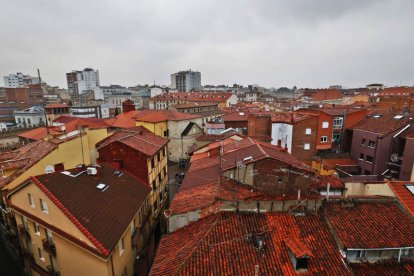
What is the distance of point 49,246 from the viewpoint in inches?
572

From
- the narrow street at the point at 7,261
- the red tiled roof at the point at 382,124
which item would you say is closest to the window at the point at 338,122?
the red tiled roof at the point at 382,124

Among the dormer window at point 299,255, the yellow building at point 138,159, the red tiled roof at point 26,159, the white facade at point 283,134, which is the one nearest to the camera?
the dormer window at point 299,255

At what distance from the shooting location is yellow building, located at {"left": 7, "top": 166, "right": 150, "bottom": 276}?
42.4ft

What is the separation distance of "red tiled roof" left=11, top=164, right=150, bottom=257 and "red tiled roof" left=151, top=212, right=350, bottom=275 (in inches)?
119

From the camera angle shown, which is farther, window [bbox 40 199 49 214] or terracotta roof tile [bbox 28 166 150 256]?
window [bbox 40 199 49 214]

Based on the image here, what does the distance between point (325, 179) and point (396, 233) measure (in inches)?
303

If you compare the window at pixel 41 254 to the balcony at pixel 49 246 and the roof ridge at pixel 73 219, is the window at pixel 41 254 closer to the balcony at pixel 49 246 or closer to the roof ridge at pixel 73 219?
the balcony at pixel 49 246

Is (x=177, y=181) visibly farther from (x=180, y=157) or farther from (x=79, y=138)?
(x=79, y=138)

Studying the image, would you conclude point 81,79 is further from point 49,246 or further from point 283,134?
point 49,246

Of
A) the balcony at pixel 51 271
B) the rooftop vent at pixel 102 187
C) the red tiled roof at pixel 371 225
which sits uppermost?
the rooftop vent at pixel 102 187

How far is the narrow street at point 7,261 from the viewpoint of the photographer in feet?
61.4

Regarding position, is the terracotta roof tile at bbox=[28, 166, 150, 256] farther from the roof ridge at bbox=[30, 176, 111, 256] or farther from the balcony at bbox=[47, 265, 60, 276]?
the balcony at bbox=[47, 265, 60, 276]

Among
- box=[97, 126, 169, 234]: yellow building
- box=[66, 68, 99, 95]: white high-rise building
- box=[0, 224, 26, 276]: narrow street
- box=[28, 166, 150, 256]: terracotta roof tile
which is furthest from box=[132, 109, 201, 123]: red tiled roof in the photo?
box=[66, 68, 99, 95]: white high-rise building

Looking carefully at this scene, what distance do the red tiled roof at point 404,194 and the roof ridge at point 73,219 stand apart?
1764 centimetres
